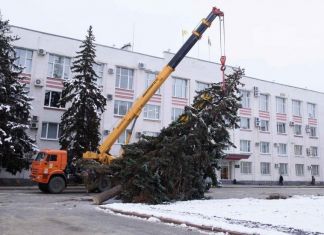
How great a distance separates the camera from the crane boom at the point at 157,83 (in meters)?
22.7

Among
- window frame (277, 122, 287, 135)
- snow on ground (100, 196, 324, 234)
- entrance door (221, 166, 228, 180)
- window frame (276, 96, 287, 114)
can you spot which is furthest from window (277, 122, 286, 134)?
snow on ground (100, 196, 324, 234)

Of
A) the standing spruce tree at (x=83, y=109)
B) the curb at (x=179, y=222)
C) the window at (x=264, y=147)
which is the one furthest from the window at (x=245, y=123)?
the curb at (x=179, y=222)

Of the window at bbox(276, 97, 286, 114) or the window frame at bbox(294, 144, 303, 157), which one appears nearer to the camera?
the window at bbox(276, 97, 286, 114)

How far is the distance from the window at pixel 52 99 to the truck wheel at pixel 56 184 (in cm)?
1264

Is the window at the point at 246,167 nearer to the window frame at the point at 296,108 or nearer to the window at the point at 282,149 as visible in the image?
the window at the point at 282,149

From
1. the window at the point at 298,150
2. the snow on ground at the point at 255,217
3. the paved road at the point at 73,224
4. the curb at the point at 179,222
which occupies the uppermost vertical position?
the window at the point at 298,150

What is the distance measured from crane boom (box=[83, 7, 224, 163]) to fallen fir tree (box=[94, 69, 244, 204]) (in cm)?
323

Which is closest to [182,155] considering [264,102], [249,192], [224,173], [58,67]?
[249,192]

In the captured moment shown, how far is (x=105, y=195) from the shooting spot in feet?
59.3

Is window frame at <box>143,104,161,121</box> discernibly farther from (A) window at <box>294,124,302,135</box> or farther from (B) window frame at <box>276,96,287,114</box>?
(A) window at <box>294,124,302,135</box>

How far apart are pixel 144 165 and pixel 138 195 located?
1.39 meters

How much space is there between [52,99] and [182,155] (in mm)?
20312

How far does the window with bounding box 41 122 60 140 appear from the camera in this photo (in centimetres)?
3466

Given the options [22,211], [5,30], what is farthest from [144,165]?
[5,30]
